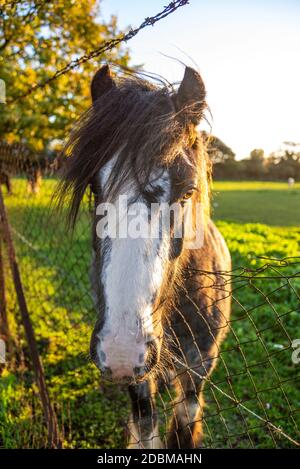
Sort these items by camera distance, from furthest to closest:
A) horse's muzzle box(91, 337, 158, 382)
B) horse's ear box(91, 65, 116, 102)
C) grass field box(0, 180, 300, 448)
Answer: grass field box(0, 180, 300, 448) → horse's ear box(91, 65, 116, 102) → horse's muzzle box(91, 337, 158, 382)

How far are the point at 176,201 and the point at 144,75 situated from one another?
3.19ft

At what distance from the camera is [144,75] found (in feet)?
7.50

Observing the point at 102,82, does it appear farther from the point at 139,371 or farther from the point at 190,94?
the point at 139,371

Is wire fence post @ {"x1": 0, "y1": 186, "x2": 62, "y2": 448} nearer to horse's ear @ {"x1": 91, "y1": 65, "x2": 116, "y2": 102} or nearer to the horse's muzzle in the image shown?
horse's ear @ {"x1": 91, "y1": 65, "x2": 116, "y2": 102}

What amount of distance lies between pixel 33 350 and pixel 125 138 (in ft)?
6.74

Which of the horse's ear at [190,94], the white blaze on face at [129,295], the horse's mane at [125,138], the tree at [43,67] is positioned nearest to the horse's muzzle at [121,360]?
the white blaze on face at [129,295]

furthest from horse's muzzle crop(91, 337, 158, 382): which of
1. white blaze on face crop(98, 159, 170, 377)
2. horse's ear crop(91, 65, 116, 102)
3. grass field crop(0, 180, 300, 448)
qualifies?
horse's ear crop(91, 65, 116, 102)

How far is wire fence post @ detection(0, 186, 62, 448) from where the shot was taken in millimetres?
2797

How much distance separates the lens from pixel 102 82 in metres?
2.32

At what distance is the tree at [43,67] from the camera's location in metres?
5.04

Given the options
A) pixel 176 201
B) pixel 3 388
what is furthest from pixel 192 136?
pixel 3 388

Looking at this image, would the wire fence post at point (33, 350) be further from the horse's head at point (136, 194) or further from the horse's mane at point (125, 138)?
the horse's head at point (136, 194)

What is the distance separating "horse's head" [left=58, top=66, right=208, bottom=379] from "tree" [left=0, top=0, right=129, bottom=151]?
A: 3.03 m

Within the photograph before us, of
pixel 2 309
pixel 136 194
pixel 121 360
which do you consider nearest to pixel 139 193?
pixel 136 194
